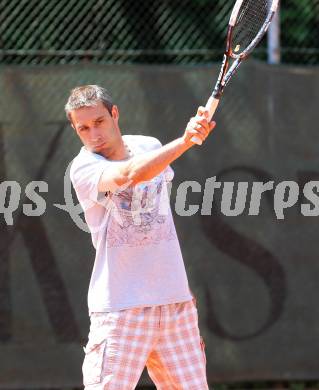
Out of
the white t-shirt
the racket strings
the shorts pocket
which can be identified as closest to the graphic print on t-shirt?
the white t-shirt

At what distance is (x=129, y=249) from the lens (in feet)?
11.1

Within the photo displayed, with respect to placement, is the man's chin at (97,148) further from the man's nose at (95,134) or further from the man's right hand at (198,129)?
the man's right hand at (198,129)

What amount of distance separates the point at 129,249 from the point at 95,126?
0.50m

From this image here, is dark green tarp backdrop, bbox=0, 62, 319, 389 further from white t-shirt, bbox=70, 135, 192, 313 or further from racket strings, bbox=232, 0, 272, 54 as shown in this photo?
white t-shirt, bbox=70, 135, 192, 313

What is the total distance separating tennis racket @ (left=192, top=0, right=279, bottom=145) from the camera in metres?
3.52

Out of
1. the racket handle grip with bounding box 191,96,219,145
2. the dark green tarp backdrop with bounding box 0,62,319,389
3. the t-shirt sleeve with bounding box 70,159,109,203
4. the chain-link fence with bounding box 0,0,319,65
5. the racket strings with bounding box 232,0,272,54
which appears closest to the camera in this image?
the racket handle grip with bounding box 191,96,219,145

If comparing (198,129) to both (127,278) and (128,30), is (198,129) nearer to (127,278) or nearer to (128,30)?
(127,278)

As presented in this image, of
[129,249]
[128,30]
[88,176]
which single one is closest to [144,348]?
[129,249]

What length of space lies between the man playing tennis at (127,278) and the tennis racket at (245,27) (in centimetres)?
54

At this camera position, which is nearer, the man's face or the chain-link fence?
the man's face

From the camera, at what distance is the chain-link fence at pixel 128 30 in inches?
214

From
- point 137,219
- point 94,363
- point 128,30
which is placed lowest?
point 94,363

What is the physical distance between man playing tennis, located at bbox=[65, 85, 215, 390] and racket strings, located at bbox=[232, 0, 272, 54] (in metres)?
0.62

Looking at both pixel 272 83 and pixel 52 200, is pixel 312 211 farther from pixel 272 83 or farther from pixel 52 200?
pixel 52 200
